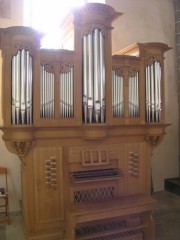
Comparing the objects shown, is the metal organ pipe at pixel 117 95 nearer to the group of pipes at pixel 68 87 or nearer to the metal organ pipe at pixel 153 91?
the group of pipes at pixel 68 87

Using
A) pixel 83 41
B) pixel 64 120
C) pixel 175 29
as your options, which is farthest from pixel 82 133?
pixel 175 29

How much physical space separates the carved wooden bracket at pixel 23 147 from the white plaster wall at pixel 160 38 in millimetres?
3394

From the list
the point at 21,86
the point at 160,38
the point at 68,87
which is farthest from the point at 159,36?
the point at 21,86

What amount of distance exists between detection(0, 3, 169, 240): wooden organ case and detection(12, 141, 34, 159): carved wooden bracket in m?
0.02

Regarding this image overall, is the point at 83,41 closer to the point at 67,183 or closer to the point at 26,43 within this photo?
the point at 26,43

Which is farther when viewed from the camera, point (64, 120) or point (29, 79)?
point (64, 120)

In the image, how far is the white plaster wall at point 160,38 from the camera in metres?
6.02

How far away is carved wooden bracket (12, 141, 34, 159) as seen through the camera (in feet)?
12.0

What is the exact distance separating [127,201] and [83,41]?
2.57m

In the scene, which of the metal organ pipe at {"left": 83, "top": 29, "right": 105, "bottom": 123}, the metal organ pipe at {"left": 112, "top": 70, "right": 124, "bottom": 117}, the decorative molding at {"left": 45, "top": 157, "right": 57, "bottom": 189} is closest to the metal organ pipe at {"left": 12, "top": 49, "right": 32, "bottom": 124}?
the decorative molding at {"left": 45, "top": 157, "right": 57, "bottom": 189}

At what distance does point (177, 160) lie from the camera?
6668 millimetres

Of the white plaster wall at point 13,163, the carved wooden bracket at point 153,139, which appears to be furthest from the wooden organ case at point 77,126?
the white plaster wall at point 13,163

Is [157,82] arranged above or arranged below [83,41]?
below

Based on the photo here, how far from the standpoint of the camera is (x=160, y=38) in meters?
6.40
